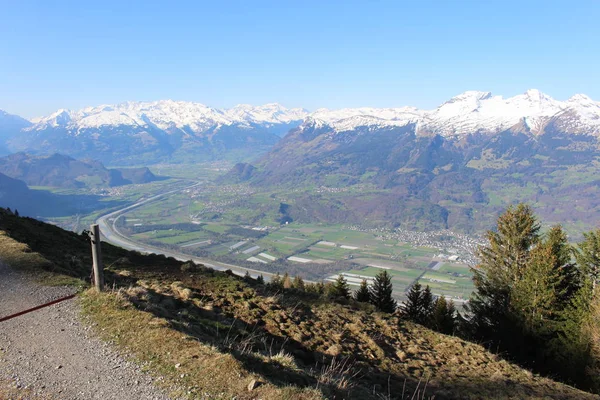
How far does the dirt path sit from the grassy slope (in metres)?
0.43

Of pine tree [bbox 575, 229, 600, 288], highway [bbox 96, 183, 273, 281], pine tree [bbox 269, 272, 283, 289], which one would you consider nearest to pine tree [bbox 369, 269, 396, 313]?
pine tree [bbox 269, 272, 283, 289]

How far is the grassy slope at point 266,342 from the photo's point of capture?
7723mm

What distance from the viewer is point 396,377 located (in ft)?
38.2

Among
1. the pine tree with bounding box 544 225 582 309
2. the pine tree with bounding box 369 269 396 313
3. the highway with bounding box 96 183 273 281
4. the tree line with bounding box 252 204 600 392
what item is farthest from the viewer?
the highway with bounding box 96 183 273 281

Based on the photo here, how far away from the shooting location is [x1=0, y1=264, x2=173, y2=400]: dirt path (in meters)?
6.98

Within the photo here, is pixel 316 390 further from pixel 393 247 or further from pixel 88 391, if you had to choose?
pixel 393 247

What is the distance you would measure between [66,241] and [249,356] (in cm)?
1749

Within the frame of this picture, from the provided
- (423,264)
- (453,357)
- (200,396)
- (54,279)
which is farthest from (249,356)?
(423,264)

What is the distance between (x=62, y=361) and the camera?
7945mm

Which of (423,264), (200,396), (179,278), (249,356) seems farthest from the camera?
(423,264)

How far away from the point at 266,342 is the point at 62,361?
5573 millimetres

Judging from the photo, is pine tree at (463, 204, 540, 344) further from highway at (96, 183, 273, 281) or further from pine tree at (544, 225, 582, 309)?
highway at (96, 183, 273, 281)

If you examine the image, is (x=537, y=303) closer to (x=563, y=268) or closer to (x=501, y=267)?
(x=563, y=268)

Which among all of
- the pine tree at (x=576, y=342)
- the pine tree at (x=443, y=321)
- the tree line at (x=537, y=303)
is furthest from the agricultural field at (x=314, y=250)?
the pine tree at (x=576, y=342)
